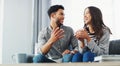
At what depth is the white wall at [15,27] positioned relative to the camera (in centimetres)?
237

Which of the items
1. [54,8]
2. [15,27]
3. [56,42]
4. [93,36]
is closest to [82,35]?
[93,36]

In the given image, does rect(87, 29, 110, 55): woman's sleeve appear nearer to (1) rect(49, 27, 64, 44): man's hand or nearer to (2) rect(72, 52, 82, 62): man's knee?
(2) rect(72, 52, 82, 62): man's knee

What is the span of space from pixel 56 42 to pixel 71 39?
10cm

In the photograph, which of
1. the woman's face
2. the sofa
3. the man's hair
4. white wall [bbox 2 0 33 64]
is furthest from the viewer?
white wall [bbox 2 0 33 64]

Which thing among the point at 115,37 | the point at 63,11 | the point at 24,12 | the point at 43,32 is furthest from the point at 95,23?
the point at 24,12

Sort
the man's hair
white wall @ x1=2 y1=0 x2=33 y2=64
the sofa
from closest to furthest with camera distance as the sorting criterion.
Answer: the sofa
the man's hair
white wall @ x1=2 y1=0 x2=33 y2=64

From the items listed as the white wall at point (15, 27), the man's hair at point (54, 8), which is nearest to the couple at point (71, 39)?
the man's hair at point (54, 8)

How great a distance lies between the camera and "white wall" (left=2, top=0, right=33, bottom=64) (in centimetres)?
237

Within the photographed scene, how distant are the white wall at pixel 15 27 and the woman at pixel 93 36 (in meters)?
1.05

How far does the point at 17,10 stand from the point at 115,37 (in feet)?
4.58

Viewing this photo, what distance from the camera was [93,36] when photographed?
138 centimetres

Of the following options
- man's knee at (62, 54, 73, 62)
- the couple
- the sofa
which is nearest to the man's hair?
the couple

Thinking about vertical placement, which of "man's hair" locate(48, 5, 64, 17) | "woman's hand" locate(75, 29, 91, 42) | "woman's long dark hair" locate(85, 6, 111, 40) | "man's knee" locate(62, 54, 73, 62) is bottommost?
"man's knee" locate(62, 54, 73, 62)

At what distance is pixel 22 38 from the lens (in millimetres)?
2424
